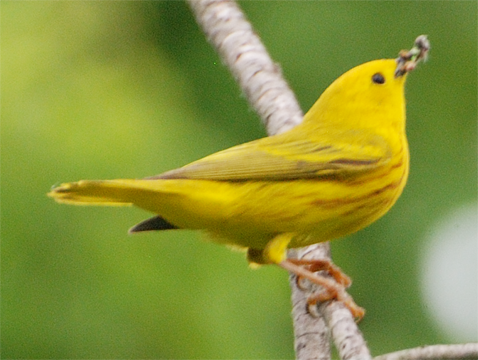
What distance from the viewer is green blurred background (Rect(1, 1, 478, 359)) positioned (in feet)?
12.4

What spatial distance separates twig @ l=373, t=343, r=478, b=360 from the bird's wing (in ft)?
3.84

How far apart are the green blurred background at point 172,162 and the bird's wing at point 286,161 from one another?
524 mm

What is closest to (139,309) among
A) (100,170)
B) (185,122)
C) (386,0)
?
(100,170)

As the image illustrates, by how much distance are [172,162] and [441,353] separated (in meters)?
2.16

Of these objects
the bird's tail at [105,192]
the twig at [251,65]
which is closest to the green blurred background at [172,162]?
the twig at [251,65]

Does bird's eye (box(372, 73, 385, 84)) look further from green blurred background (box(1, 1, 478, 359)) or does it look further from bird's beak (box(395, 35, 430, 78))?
green blurred background (box(1, 1, 478, 359))

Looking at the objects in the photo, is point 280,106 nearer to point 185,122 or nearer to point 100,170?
point 185,122

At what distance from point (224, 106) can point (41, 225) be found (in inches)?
58.1

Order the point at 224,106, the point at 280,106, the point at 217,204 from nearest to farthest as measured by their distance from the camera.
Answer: the point at 217,204 → the point at 280,106 → the point at 224,106

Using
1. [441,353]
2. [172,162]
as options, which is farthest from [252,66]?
[441,353]

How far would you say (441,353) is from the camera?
104 inches

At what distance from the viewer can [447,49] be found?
465 centimetres

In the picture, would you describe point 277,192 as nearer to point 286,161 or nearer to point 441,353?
point 286,161

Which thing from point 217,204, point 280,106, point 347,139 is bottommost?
point 217,204
